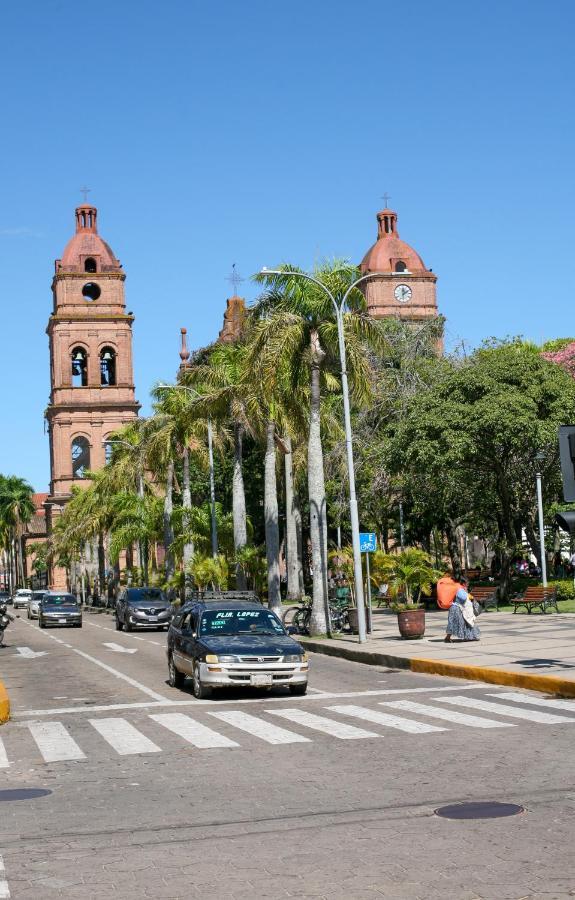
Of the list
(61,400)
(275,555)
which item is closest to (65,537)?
(61,400)

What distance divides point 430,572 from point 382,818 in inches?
945

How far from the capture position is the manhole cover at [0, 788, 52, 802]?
430 inches

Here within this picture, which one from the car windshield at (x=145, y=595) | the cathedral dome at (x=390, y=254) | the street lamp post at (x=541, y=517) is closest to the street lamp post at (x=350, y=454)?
the street lamp post at (x=541, y=517)

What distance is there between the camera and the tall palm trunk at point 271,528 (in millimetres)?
40188

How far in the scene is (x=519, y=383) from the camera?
4144cm

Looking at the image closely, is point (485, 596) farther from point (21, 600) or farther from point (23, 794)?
point (21, 600)

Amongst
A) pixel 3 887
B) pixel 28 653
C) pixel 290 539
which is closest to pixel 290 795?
pixel 3 887

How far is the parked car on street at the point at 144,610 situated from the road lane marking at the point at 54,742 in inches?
1091

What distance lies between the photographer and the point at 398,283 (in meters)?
115

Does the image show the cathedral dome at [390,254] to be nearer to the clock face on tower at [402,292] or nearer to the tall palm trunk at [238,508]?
the clock face on tower at [402,292]

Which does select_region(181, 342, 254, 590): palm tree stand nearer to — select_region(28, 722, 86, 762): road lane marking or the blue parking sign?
the blue parking sign

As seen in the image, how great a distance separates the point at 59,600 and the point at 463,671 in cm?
3664

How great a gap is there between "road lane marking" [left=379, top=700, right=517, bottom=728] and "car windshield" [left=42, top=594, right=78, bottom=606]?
38.0 m

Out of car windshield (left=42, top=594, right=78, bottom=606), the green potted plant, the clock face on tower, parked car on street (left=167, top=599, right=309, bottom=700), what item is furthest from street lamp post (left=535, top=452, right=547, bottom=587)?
the clock face on tower
